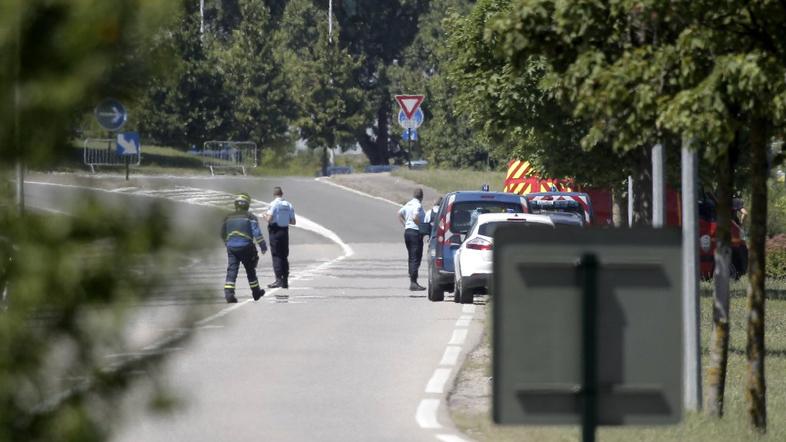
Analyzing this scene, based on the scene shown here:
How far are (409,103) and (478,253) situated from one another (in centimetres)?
2355

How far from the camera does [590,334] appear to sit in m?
4.39

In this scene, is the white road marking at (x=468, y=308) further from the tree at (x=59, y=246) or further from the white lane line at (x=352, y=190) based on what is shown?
the white lane line at (x=352, y=190)

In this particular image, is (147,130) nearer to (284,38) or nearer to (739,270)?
(739,270)

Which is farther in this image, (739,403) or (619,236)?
(739,403)

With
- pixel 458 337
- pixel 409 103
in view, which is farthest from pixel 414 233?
pixel 409 103

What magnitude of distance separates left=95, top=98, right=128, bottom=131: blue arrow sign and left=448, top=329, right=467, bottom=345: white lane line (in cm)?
1417

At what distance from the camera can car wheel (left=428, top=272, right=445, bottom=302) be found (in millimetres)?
23422

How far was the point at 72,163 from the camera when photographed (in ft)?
8.11

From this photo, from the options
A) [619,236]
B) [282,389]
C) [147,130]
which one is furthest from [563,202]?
[147,130]

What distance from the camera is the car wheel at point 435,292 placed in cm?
2342

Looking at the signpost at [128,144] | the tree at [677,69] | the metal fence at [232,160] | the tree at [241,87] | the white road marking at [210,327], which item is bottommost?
the white road marking at [210,327]

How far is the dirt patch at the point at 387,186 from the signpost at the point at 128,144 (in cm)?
4829

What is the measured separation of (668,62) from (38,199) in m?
7.41

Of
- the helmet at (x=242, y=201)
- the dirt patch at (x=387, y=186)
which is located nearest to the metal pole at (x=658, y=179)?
the helmet at (x=242, y=201)
